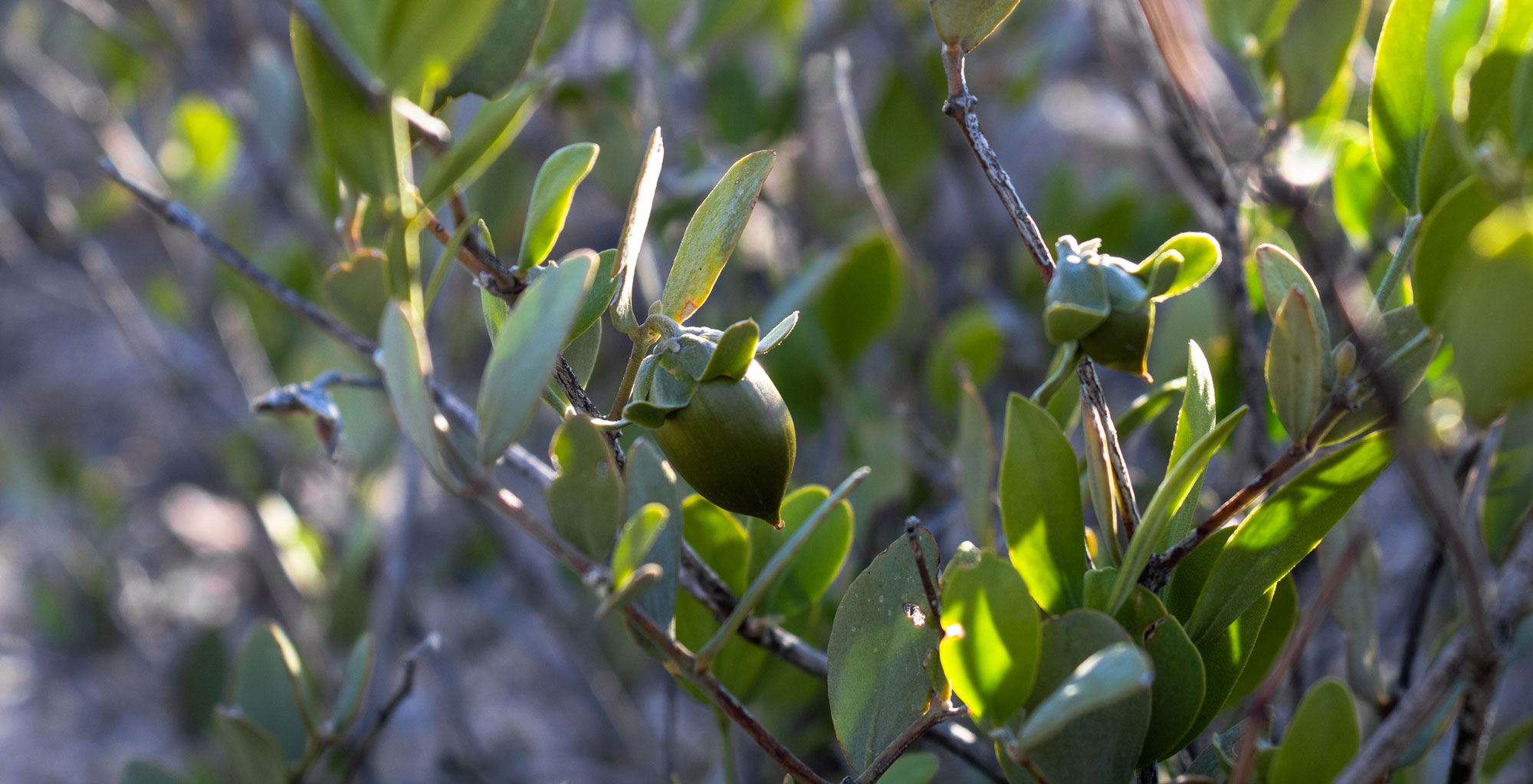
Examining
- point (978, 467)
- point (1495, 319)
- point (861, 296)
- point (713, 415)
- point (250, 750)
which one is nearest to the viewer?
point (1495, 319)

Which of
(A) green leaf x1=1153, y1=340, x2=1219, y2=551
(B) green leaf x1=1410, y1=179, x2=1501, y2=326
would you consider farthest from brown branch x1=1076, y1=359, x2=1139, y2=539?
(B) green leaf x1=1410, y1=179, x2=1501, y2=326

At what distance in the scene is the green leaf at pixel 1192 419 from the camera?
0.43 metres

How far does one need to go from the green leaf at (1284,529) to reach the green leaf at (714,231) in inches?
9.6

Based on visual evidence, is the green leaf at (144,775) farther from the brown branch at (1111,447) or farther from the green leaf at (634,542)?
the brown branch at (1111,447)

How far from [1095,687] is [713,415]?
0.58 ft

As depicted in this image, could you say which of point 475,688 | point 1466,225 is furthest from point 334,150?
point 475,688

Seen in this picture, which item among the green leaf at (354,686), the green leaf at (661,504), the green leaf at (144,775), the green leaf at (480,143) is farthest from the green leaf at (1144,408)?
the green leaf at (144,775)

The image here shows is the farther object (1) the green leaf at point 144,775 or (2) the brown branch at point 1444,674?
(1) the green leaf at point 144,775

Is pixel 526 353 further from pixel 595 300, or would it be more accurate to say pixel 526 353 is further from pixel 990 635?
pixel 990 635

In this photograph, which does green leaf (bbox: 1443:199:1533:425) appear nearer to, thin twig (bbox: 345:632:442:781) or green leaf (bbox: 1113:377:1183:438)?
green leaf (bbox: 1113:377:1183:438)

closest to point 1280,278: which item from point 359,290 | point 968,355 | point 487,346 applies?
point 359,290

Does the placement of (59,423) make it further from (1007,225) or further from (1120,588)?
(1120,588)

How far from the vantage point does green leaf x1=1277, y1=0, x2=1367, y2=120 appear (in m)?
0.61

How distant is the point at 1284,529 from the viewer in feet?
1.35
